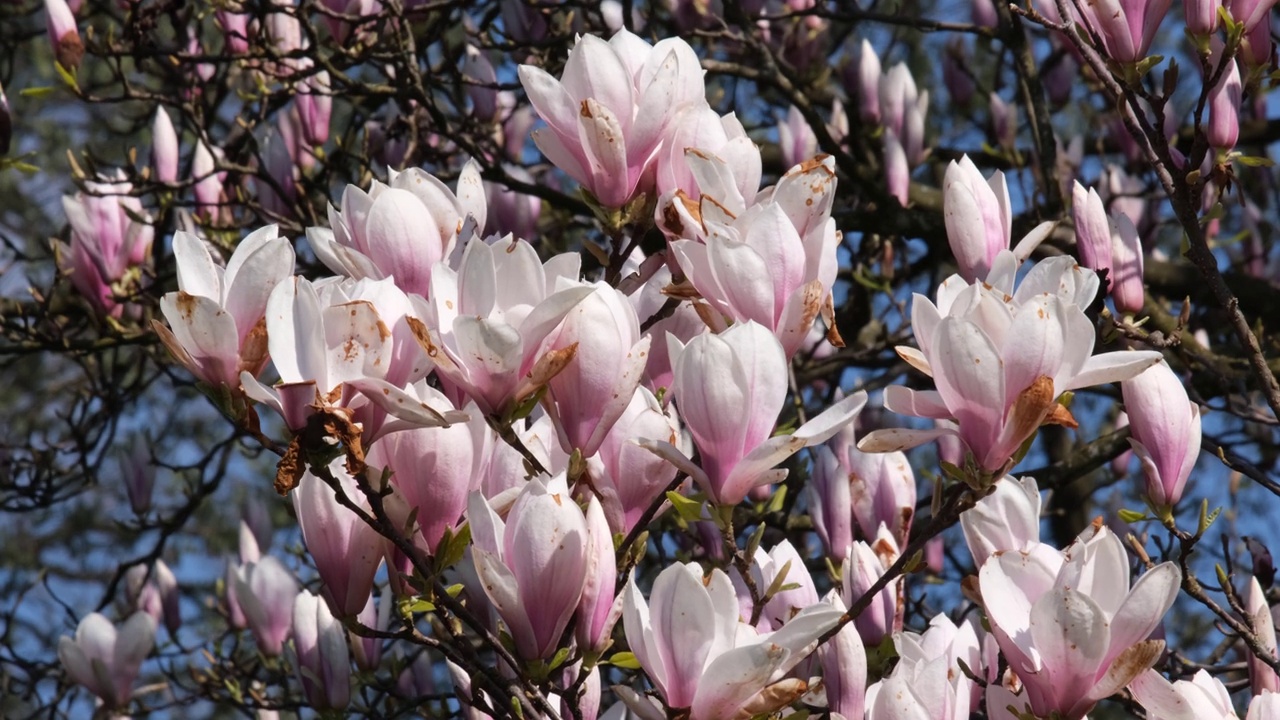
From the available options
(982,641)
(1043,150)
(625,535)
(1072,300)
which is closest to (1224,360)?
(1043,150)

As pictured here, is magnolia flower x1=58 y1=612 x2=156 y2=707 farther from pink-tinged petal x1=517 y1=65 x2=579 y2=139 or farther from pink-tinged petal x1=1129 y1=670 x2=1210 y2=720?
pink-tinged petal x1=1129 y1=670 x2=1210 y2=720

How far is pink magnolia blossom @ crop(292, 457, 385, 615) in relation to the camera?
1.34m

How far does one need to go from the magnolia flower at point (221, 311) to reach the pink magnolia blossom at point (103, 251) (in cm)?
179

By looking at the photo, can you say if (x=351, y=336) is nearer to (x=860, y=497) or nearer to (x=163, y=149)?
(x=860, y=497)

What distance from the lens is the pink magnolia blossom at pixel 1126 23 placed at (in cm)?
171

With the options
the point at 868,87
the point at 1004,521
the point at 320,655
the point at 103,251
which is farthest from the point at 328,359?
the point at 868,87

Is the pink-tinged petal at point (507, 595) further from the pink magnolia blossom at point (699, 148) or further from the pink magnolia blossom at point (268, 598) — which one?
the pink magnolia blossom at point (268, 598)

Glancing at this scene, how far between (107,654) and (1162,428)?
6.76 ft

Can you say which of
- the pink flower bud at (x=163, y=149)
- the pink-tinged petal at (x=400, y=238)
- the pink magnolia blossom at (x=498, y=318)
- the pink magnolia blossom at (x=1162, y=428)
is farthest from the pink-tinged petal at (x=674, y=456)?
the pink flower bud at (x=163, y=149)

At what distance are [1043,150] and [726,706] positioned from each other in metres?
1.85

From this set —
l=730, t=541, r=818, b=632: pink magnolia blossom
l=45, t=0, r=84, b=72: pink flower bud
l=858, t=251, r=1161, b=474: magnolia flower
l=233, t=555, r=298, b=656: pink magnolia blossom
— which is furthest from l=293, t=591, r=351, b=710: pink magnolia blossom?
l=45, t=0, r=84, b=72: pink flower bud

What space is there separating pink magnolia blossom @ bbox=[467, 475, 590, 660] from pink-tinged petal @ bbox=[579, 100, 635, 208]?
0.36m

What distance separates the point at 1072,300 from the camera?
4.02 feet

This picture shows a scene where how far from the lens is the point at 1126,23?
1728 millimetres
